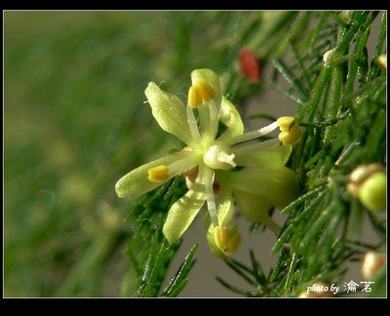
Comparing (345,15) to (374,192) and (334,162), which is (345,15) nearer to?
(334,162)

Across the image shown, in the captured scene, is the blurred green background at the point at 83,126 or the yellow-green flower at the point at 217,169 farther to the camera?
the blurred green background at the point at 83,126

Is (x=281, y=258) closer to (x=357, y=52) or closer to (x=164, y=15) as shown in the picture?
(x=357, y=52)

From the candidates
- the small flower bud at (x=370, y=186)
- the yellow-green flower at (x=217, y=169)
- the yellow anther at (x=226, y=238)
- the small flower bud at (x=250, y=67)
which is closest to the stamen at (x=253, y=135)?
the yellow-green flower at (x=217, y=169)

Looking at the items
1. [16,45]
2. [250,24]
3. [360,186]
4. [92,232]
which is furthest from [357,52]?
[16,45]

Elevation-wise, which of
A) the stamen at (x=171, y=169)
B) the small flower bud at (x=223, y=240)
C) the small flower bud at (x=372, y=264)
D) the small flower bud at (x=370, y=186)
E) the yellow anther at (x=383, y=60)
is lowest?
A: the small flower bud at (x=223, y=240)

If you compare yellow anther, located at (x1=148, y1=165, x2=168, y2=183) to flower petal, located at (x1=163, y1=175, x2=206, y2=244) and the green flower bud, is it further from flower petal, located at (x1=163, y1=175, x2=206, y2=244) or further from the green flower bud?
the green flower bud

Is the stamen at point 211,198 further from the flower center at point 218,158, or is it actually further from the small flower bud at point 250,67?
the small flower bud at point 250,67
